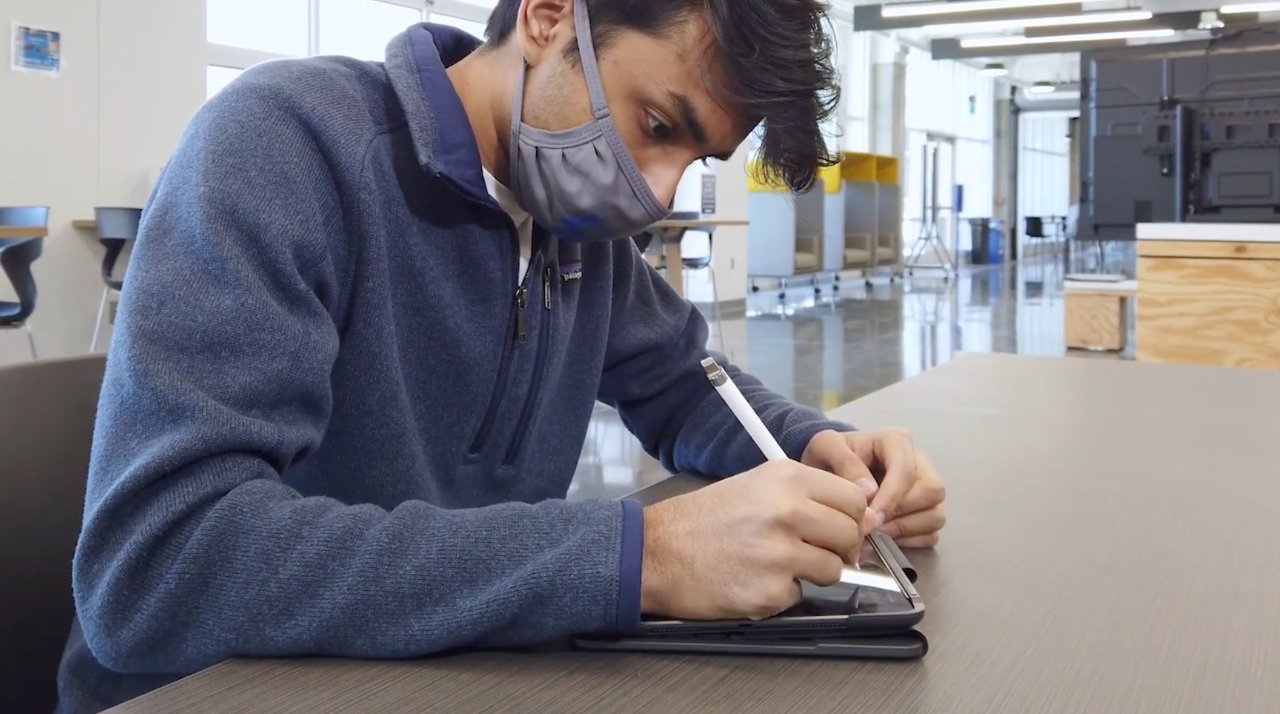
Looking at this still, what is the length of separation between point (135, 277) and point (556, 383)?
1.42 feet

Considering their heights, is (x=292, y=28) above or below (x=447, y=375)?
above

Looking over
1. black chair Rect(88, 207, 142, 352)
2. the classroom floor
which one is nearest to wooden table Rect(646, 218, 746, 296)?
the classroom floor

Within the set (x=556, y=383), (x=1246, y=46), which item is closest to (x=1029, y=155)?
(x=1246, y=46)

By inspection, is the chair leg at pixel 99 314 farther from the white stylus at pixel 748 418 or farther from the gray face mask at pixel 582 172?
the white stylus at pixel 748 418

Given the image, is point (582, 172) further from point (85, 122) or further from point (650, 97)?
point (85, 122)

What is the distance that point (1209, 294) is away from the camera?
120 inches

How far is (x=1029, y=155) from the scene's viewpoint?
18.6m

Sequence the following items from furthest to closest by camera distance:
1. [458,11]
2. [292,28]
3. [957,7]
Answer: [957,7]
[458,11]
[292,28]

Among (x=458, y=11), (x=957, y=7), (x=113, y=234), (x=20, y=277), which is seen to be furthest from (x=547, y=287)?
(x=957, y=7)

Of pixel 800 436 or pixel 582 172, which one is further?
pixel 800 436

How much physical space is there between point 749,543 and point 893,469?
0.91 ft

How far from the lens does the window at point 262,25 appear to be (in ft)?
18.9

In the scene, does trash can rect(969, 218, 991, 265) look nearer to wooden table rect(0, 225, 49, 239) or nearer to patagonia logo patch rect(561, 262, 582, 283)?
wooden table rect(0, 225, 49, 239)

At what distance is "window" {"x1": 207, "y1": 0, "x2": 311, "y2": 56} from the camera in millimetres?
5773
